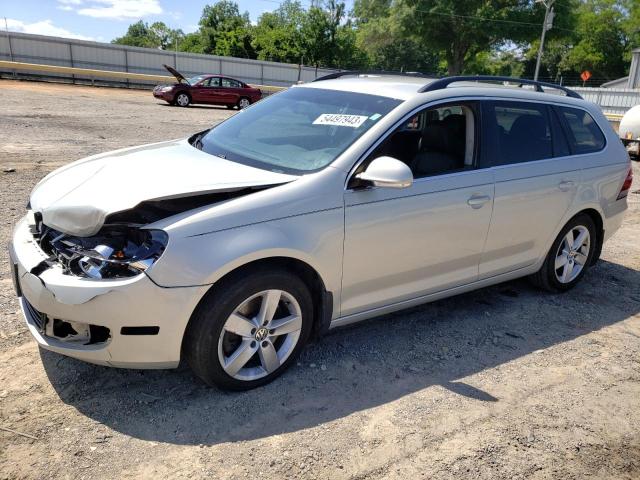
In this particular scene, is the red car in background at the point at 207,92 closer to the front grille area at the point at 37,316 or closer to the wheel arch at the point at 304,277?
the front grille area at the point at 37,316

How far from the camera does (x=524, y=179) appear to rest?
428cm

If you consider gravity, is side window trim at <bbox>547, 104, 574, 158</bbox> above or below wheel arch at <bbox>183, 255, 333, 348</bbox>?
above

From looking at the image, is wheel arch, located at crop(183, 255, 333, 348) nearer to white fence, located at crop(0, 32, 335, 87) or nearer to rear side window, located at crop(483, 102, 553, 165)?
rear side window, located at crop(483, 102, 553, 165)

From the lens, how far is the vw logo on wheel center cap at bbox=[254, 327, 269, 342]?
316cm

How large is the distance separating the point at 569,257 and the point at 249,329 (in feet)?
10.8

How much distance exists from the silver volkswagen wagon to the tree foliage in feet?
124

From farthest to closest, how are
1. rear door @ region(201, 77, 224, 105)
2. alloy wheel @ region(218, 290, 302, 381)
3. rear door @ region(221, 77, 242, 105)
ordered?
rear door @ region(221, 77, 242, 105) < rear door @ region(201, 77, 224, 105) < alloy wheel @ region(218, 290, 302, 381)

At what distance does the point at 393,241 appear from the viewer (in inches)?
140

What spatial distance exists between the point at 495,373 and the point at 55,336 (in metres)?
2.68

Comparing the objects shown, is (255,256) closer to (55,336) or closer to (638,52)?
(55,336)

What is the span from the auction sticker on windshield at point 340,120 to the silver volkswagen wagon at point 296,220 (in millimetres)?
13

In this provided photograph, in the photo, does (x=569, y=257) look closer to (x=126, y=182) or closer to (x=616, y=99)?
(x=126, y=182)

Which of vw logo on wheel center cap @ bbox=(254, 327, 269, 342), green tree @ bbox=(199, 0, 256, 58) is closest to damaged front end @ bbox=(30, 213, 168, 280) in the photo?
vw logo on wheel center cap @ bbox=(254, 327, 269, 342)

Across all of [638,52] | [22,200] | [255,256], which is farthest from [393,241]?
[638,52]
